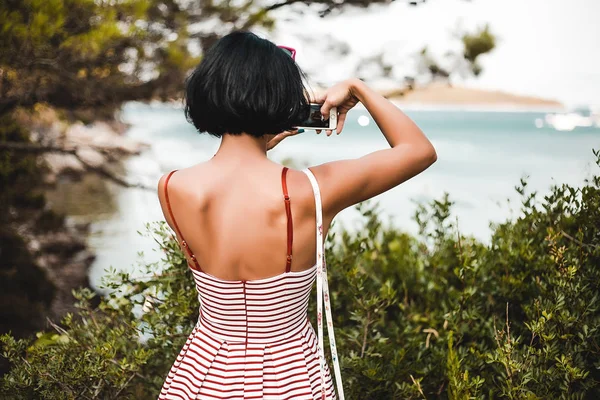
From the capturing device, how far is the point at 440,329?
2816mm

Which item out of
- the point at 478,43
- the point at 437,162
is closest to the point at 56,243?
the point at 478,43

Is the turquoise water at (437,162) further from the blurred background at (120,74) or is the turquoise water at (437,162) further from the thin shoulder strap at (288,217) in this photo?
the thin shoulder strap at (288,217)

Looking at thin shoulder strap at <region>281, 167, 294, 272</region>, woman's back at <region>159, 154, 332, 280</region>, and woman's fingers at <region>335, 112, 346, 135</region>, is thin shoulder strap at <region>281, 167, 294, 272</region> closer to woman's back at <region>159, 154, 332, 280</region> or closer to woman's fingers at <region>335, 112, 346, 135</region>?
woman's back at <region>159, 154, 332, 280</region>

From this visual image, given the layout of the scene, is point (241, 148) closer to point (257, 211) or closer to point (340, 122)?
point (257, 211)

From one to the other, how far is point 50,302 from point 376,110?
4675 mm

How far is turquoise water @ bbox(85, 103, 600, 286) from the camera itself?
8.38 m

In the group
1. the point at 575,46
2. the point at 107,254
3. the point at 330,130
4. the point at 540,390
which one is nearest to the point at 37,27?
the point at 330,130

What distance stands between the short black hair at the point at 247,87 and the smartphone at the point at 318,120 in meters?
0.11

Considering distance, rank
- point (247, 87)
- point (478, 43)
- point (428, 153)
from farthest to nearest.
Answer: point (478, 43)
point (428, 153)
point (247, 87)

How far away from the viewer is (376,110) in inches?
59.4

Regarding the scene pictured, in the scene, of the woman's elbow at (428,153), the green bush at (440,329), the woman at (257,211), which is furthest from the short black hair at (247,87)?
the green bush at (440,329)

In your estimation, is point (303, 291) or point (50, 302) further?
point (50, 302)

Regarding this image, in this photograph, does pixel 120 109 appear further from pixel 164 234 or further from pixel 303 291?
pixel 303 291

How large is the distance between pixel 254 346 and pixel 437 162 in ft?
72.5
